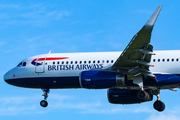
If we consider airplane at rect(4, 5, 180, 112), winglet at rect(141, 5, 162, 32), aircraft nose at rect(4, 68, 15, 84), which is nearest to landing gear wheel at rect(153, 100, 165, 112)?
airplane at rect(4, 5, 180, 112)

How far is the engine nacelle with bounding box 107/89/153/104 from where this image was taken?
101ft

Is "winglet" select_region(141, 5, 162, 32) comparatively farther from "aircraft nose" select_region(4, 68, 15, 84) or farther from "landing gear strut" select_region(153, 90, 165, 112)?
"aircraft nose" select_region(4, 68, 15, 84)

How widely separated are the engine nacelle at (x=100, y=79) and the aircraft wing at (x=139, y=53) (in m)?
0.75

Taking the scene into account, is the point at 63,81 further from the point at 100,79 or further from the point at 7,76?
the point at 7,76

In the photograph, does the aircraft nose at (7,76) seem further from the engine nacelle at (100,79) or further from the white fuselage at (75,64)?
the engine nacelle at (100,79)

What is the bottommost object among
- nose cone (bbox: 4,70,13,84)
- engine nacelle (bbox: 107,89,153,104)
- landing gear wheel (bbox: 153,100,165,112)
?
landing gear wheel (bbox: 153,100,165,112)

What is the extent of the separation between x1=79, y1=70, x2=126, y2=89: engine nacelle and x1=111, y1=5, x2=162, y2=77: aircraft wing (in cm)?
75

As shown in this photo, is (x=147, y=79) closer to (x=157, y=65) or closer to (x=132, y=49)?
(x=157, y=65)

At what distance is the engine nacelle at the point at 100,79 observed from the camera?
26906 millimetres

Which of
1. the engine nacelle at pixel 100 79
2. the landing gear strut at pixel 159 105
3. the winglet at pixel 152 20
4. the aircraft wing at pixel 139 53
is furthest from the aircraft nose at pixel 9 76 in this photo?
the winglet at pixel 152 20

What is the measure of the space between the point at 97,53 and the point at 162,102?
6244 millimetres

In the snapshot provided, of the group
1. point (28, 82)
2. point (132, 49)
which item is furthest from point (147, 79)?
point (28, 82)

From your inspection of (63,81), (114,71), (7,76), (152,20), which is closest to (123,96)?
(114,71)

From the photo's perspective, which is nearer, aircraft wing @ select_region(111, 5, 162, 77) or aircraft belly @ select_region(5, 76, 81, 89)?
aircraft wing @ select_region(111, 5, 162, 77)
